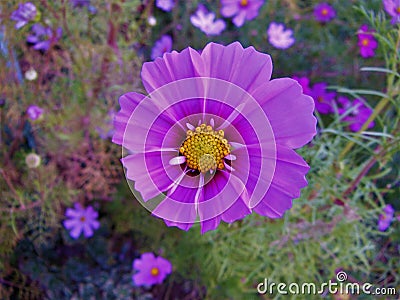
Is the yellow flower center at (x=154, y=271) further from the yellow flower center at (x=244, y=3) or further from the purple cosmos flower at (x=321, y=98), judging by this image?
the yellow flower center at (x=244, y=3)

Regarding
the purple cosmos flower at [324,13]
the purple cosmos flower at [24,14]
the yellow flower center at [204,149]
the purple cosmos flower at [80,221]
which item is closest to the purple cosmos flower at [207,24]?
the purple cosmos flower at [324,13]

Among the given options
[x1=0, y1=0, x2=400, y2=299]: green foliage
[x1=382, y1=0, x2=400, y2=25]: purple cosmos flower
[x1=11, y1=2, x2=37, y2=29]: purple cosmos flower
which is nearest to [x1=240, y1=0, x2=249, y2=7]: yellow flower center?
[x1=0, y1=0, x2=400, y2=299]: green foliage

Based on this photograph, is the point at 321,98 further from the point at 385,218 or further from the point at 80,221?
the point at 80,221

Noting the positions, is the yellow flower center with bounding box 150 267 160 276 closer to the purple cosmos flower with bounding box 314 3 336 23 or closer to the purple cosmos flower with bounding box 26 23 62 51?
the purple cosmos flower with bounding box 26 23 62 51

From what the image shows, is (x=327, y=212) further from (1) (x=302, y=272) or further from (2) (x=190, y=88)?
(2) (x=190, y=88)

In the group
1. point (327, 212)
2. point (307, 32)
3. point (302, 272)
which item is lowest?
point (302, 272)

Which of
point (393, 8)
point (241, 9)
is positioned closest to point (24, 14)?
point (241, 9)

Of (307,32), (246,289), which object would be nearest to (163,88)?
(246,289)
